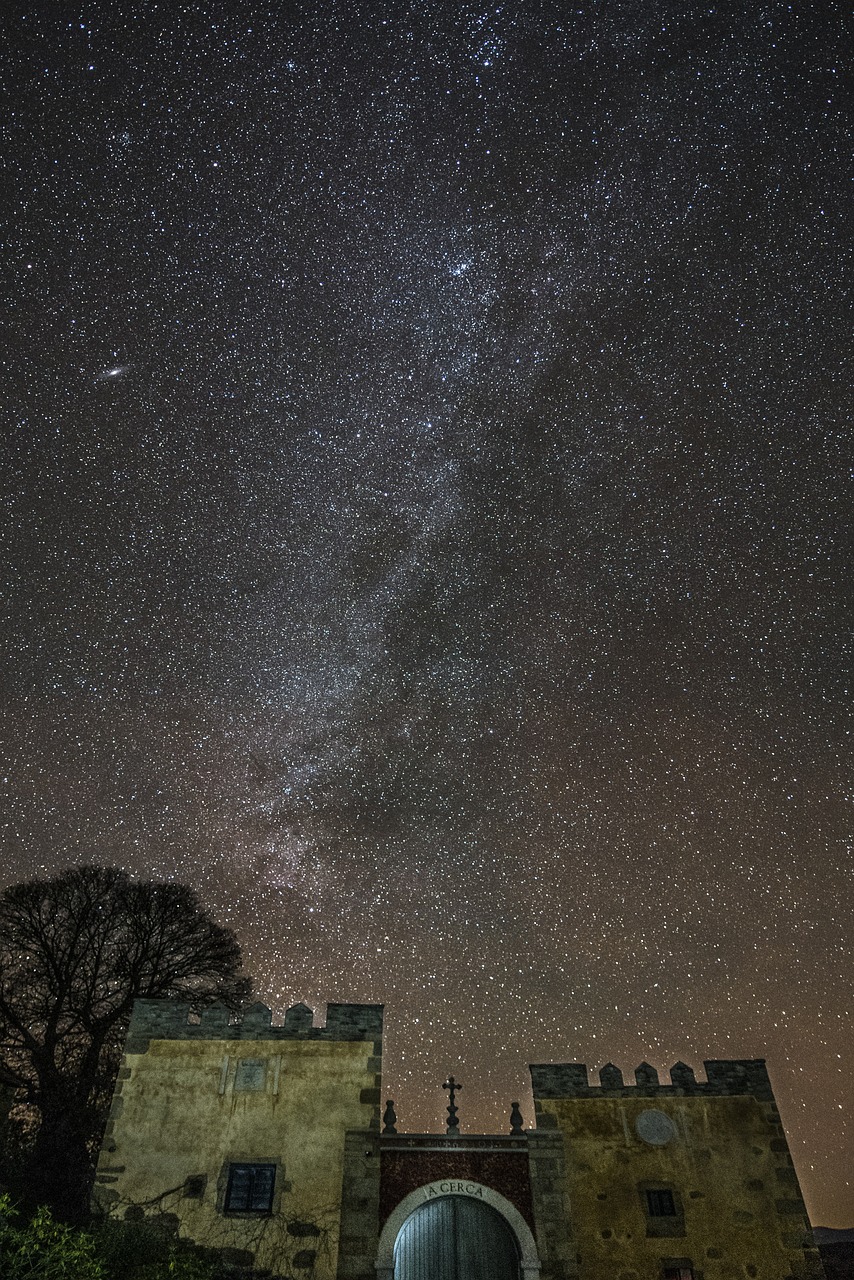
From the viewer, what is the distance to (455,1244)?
18656 millimetres

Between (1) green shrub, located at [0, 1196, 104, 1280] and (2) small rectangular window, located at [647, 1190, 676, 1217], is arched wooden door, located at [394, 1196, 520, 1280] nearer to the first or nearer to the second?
(2) small rectangular window, located at [647, 1190, 676, 1217]

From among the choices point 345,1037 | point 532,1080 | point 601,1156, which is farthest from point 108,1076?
point 601,1156

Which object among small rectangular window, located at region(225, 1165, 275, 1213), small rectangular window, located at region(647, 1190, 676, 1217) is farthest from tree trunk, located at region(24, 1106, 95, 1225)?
small rectangular window, located at region(647, 1190, 676, 1217)

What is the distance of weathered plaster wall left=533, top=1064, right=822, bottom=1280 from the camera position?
18219mm

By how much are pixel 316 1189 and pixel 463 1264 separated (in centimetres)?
363

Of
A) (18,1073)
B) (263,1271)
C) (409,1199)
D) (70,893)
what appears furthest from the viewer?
(70,893)

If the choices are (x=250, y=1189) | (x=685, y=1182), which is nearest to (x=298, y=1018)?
(x=250, y=1189)

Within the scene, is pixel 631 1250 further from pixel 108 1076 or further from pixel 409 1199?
pixel 108 1076

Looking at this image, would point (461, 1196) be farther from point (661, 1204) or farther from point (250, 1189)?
point (250, 1189)

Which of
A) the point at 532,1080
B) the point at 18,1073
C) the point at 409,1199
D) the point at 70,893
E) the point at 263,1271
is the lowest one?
the point at 263,1271

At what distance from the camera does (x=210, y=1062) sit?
1983 cm

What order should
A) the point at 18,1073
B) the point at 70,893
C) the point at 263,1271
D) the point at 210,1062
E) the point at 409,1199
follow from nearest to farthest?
the point at 263,1271, the point at 409,1199, the point at 210,1062, the point at 18,1073, the point at 70,893

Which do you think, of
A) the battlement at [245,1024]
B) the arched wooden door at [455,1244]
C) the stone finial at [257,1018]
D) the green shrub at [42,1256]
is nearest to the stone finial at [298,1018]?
the battlement at [245,1024]

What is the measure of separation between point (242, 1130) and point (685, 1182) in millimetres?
10056
